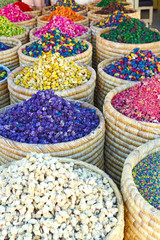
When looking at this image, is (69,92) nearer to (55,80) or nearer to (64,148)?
(55,80)

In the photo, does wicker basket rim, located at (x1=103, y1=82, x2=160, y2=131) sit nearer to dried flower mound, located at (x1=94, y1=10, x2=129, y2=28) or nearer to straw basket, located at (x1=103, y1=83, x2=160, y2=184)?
straw basket, located at (x1=103, y1=83, x2=160, y2=184)

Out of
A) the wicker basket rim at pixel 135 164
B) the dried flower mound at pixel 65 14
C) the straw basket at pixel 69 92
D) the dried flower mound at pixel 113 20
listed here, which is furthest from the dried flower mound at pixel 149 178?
the dried flower mound at pixel 65 14

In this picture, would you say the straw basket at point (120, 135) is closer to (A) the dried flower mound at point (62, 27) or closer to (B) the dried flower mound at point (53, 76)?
(B) the dried flower mound at point (53, 76)

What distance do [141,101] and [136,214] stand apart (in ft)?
2.97

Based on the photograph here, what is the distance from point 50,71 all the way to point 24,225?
140cm

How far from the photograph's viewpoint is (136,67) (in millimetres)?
A: 2520

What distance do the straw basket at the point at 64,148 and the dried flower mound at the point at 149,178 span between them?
326mm

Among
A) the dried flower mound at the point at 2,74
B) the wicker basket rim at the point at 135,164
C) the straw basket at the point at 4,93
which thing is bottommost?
the straw basket at the point at 4,93

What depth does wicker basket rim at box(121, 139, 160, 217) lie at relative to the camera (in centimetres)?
130

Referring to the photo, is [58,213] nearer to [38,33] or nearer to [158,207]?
[158,207]

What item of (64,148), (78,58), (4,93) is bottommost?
(4,93)

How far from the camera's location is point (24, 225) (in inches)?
48.9

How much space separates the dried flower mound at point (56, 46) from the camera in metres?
2.77

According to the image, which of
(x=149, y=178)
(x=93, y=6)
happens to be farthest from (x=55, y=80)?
(x=93, y=6)
